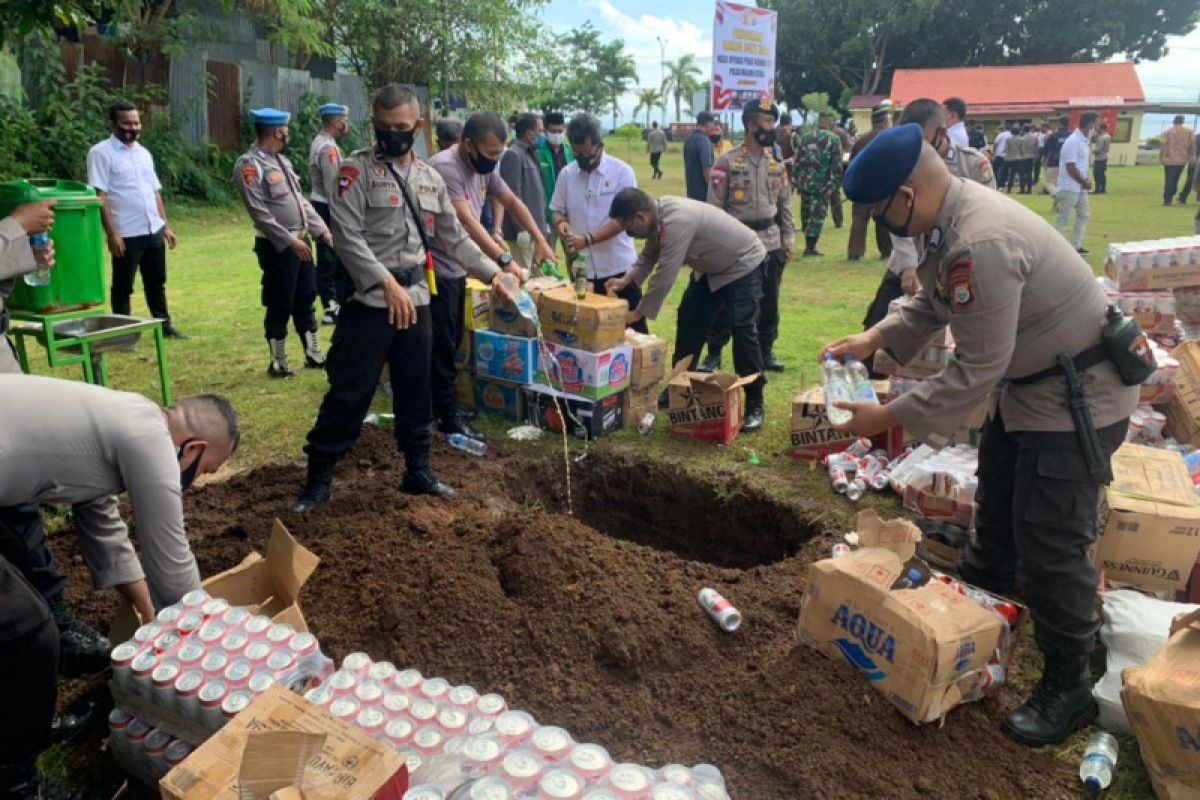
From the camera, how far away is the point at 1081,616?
289 centimetres

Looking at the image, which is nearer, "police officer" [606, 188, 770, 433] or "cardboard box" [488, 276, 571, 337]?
"police officer" [606, 188, 770, 433]

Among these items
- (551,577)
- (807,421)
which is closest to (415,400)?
(551,577)

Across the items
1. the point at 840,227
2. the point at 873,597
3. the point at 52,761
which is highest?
the point at 840,227

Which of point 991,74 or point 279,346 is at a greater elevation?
point 991,74

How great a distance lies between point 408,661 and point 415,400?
1.80m

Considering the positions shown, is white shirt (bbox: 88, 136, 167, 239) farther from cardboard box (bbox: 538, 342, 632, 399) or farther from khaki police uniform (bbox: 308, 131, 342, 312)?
cardboard box (bbox: 538, 342, 632, 399)

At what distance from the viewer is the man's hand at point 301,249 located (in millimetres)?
6430

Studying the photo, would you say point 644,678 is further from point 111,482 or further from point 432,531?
point 111,482

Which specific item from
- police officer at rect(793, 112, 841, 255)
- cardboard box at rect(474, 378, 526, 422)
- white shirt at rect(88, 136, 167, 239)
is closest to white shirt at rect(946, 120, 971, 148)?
police officer at rect(793, 112, 841, 255)

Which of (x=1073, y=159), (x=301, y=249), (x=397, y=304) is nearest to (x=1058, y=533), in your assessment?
(x=397, y=304)

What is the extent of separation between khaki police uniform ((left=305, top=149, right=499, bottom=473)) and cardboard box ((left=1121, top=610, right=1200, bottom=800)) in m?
3.53

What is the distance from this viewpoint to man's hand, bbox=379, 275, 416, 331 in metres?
4.13

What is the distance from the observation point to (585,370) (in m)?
5.61

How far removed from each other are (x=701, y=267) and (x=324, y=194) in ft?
11.0
